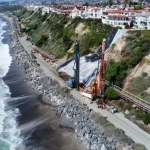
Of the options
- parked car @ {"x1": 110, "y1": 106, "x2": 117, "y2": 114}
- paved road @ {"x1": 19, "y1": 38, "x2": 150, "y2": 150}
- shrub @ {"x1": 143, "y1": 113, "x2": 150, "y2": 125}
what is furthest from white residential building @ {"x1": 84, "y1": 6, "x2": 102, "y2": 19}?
shrub @ {"x1": 143, "y1": 113, "x2": 150, "y2": 125}

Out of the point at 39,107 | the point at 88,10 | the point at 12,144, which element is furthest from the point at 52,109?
the point at 88,10

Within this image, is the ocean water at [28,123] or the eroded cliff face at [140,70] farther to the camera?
the eroded cliff face at [140,70]

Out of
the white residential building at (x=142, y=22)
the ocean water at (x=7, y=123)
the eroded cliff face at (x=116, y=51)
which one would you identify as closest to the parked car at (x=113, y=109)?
the ocean water at (x=7, y=123)

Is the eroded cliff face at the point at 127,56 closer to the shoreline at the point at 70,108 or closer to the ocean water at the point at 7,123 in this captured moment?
the shoreline at the point at 70,108

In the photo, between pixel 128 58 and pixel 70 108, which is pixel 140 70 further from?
pixel 70 108

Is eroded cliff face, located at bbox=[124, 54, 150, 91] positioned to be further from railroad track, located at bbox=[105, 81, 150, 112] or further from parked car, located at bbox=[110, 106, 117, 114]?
parked car, located at bbox=[110, 106, 117, 114]

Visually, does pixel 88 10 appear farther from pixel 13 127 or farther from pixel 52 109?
pixel 13 127
